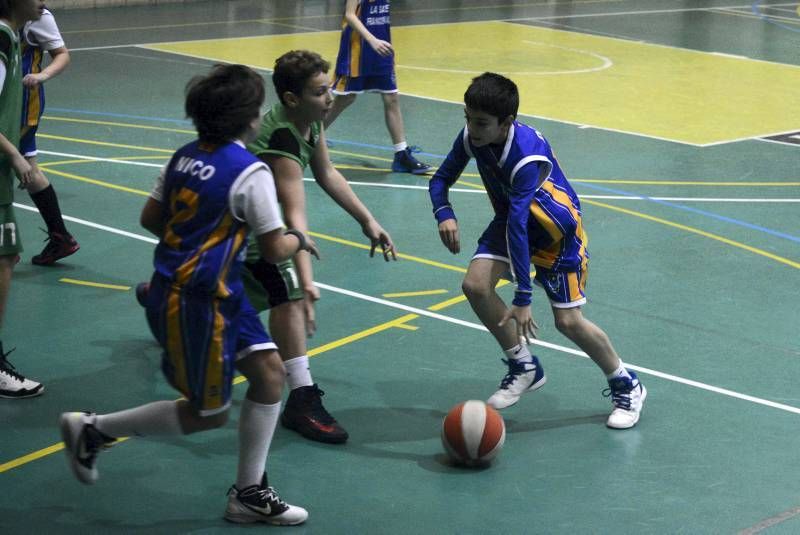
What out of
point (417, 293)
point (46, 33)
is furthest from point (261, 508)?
point (46, 33)

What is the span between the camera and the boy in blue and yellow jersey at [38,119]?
8.52m

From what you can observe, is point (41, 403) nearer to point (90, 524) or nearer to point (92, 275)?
point (90, 524)

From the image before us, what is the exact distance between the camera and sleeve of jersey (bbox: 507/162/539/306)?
5.81 metres

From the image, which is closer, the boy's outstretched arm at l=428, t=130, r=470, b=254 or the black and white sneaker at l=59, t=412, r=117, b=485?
the black and white sneaker at l=59, t=412, r=117, b=485

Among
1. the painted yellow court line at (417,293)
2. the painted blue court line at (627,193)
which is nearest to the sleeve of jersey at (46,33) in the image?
the painted yellow court line at (417,293)

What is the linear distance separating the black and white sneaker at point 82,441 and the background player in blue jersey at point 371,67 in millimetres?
6785

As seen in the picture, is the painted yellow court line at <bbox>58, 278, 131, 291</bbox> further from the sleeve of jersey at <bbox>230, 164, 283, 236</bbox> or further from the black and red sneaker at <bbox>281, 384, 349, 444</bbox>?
the sleeve of jersey at <bbox>230, 164, 283, 236</bbox>

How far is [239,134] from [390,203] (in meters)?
5.98

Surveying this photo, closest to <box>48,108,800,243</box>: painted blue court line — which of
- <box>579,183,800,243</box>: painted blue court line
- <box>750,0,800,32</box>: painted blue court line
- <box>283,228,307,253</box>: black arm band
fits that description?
<box>579,183,800,243</box>: painted blue court line

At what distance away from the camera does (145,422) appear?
4992mm

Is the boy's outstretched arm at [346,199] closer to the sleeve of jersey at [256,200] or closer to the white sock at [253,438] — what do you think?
the white sock at [253,438]

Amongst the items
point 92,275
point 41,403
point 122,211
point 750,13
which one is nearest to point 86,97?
point 122,211

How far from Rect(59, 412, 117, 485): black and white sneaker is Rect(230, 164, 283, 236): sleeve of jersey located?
3.78 feet

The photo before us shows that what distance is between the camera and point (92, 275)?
8.48m
